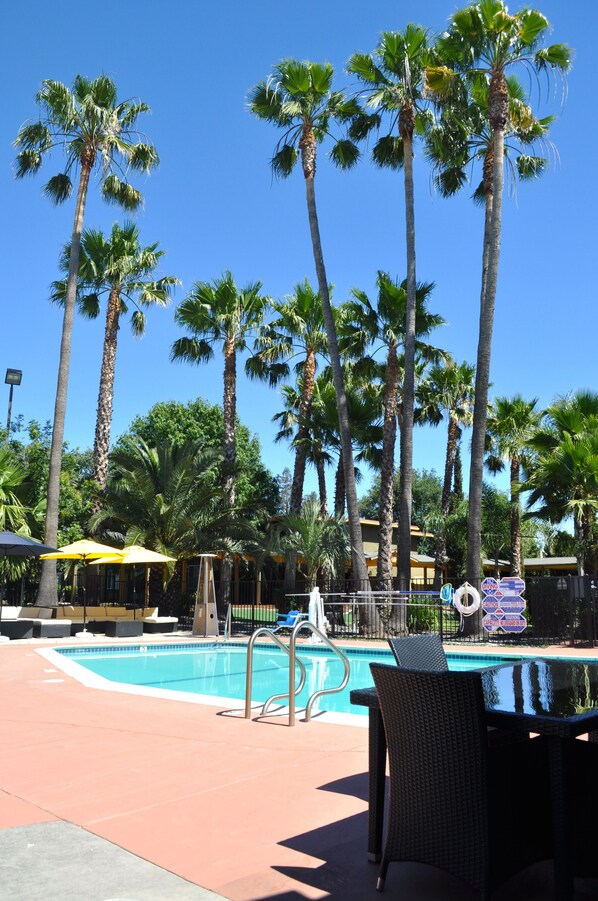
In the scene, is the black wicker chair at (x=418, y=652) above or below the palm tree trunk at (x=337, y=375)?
below

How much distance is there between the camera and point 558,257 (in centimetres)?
2075

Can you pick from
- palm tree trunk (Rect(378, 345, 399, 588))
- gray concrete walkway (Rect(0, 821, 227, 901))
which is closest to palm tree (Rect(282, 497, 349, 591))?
palm tree trunk (Rect(378, 345, 399, 588))

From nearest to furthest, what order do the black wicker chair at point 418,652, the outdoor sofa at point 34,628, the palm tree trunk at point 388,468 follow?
the black wicker chair at point 418,652, the outdoor sofa at point 34,628, the palm tree trunk at point 388,468

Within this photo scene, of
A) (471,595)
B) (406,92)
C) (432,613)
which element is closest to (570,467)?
(471,595)

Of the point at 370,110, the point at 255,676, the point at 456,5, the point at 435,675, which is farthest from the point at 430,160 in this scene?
the point at 435,675

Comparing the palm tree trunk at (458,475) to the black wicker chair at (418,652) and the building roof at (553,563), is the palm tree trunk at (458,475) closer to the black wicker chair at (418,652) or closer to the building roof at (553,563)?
the building roof at (553,563)

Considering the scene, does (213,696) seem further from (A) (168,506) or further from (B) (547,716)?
(A) (168,506)

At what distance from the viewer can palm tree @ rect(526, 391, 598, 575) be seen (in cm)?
1758

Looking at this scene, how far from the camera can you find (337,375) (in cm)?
1992

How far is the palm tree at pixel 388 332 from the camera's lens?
22.1 m

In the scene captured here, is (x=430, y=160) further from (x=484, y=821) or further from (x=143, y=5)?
(x=484, y=821)

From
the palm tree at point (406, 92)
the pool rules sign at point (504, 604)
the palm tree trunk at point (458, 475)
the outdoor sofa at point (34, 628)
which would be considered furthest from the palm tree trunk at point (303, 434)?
the palm tree trunk at point (458, 475)

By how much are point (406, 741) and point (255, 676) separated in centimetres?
994

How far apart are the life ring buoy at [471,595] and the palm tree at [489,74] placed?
0.67m
